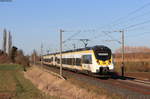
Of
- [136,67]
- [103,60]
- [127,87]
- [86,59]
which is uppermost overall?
[86,59]

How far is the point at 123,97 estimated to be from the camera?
17906 mm

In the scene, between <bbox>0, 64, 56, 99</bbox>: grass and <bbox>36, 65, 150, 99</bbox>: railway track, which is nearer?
<bbox>36, 65, 150, 99</bbox>: railway track

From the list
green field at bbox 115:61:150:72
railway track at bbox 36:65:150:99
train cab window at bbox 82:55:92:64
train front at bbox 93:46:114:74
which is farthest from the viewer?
green field at bbox 115:61:150:72

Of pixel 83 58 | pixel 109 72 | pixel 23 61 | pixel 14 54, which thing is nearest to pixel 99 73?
pixel 109 72

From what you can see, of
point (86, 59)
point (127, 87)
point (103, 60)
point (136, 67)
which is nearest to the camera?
point (127, 87)

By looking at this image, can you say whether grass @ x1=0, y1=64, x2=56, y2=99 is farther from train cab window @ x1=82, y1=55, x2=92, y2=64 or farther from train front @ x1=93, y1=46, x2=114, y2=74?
train front @ x1=93, y1=46, x2=114, y2=74

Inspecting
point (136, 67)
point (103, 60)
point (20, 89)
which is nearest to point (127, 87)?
point (103, 60)

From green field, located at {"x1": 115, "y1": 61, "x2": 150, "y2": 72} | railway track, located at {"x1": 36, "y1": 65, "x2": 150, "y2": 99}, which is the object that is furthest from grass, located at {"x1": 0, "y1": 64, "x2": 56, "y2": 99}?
green field, located at {"x1": 115, "y1": 61, "x2": 150, "y2": 72}

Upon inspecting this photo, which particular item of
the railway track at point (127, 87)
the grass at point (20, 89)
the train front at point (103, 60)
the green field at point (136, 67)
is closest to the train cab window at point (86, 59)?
the train front at point (103, 60)

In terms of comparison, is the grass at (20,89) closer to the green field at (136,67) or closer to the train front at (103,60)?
the train front at (103,60)

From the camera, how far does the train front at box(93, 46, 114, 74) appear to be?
33969 millimetres

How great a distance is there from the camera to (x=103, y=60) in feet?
113

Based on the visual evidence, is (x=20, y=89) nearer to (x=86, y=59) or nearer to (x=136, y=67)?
(x=86, y=59)

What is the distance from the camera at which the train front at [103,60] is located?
111 feet
